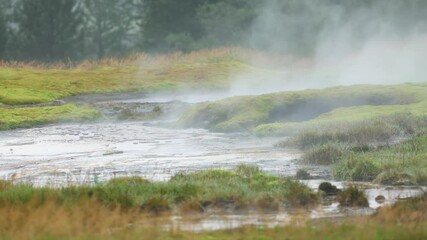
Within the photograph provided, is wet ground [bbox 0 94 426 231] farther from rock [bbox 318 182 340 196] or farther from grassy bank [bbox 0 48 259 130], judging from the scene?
grassy bank [bbox 0 48 259 130]

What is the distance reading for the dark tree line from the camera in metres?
70.9

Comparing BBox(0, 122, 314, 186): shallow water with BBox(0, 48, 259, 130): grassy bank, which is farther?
BBox(0, 48, 259, 130): grassy bank

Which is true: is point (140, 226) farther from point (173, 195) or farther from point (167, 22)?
point (167, 22)

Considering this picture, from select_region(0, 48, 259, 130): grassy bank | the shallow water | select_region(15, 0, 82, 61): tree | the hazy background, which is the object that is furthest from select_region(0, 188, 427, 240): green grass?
select_region(15, 0, 82, 61): tree

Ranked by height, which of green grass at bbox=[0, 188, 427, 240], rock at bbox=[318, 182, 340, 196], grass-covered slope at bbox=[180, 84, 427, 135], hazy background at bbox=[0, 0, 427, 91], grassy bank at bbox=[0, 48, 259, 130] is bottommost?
green grass at bbox=[0, 188, 427, 240]

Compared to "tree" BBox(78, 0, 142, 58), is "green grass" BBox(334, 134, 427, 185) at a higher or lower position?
lower

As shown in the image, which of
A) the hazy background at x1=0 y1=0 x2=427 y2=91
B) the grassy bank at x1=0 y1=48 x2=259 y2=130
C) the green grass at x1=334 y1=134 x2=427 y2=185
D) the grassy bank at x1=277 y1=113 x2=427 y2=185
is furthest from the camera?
the hazy background at x1=0 y1=0 x2=427 y2=91

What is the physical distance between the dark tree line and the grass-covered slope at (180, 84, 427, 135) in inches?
1300

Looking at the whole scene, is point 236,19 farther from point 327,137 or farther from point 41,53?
point 327,137

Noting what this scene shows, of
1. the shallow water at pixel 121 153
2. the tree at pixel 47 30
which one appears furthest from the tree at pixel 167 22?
the shallow water at pixel 121 153

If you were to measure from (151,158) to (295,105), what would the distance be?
1030 centimetres

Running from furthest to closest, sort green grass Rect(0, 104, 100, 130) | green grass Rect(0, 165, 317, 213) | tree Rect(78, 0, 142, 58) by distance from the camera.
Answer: tree Rect(78, 0, 142, 58), green grass Rect(0, 104, 100, 130), green grass Rect(0, 165, 317, 213)

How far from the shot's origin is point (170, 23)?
3250 inches

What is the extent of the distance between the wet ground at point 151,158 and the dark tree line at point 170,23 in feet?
115
